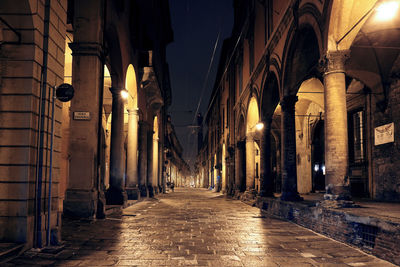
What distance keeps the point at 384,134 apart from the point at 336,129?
530 cm

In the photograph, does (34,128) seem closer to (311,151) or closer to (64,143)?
(64,143)

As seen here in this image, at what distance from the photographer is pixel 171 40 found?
35938mm

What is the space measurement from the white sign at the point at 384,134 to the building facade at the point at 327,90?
0.11ft

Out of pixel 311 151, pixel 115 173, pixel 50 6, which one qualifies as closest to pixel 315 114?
pixel 311 151

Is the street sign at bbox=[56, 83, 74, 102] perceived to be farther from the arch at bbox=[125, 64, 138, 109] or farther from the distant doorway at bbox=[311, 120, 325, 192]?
the distant doorway at bbox=[311, 120, 325, 192]

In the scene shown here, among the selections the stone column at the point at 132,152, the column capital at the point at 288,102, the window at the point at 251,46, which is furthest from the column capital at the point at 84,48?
the window at the point at 251,46

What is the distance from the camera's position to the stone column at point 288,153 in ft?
37.3

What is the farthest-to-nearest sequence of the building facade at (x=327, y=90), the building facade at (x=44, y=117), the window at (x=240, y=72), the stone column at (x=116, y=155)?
the window at (x=240, y=72) → the stone column at (x=116, y=155) → the building facade at (x=327, y=90) → the building facade at (x=44, y=117)

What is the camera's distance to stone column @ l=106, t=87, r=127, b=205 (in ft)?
40.9

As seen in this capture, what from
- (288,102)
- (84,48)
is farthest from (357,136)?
(84,48)

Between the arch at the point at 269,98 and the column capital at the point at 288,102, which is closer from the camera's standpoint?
the column capital at the point at 288,102

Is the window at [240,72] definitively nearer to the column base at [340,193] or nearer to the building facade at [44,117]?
the building facade at [44,117]

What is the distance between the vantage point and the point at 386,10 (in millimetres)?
8133

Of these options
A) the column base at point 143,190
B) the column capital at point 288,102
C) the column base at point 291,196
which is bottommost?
the column base at point 143,190
